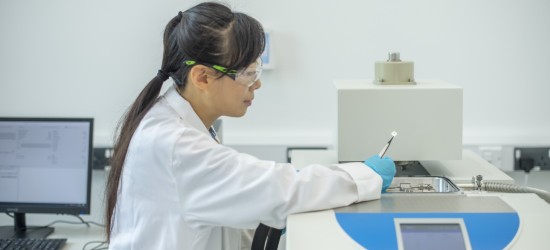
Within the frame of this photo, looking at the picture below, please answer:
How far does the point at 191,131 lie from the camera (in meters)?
1.17

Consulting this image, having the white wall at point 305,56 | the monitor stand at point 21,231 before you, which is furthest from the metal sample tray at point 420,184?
the monitor stand at point 21,231

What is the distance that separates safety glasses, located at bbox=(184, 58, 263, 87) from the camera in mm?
1219

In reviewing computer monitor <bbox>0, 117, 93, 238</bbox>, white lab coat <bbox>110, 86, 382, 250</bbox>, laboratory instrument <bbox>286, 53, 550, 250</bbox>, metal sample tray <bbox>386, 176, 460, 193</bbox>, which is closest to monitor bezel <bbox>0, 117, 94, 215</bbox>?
computer monitor <bbox>0, 117, 93, 238</bbox>

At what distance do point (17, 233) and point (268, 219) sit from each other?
3.85 feet

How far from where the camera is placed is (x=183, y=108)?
126 cm

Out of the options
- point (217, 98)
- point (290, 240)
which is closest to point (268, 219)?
point (290, 240)

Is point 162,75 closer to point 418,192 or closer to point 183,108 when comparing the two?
point 183,108

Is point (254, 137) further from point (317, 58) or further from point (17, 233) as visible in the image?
point (17, 233)

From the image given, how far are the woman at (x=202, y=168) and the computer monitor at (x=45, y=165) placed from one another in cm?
59

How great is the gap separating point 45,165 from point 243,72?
93cm

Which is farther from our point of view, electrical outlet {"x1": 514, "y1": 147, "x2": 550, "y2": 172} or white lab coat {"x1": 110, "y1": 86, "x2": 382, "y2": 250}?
electrical outlet {"x1": 514, "y1": 147, "x2": 550, "y2": 172}

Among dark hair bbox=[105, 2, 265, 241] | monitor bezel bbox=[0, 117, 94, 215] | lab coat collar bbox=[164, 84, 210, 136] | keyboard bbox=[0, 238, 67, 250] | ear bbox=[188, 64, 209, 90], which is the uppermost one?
dark hair bbox=[105, 2, 265, 241]

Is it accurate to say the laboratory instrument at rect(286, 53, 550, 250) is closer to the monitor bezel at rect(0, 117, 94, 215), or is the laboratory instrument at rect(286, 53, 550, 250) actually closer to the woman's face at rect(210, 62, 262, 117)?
the woman's face at rect(210, 62, 262, 117)

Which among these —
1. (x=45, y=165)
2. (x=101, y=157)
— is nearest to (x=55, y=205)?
(x=45, y=165)
